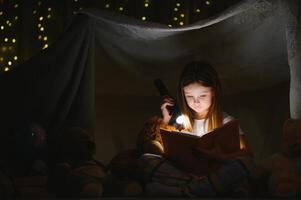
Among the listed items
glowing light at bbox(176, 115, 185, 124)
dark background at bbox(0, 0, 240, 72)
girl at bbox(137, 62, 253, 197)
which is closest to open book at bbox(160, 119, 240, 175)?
girl at bbox(137, 62, 253, 197)

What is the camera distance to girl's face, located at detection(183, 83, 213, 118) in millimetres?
2490

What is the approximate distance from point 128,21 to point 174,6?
2.06ft

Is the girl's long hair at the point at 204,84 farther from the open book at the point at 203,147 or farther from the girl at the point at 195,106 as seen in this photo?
the open book at the point at 203,147

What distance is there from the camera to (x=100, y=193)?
7.20 feet

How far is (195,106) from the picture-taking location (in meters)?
2.51

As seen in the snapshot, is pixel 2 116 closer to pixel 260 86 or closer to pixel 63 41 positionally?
Answer: pixel 63 41

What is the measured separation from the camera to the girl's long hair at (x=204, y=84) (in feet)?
8.18

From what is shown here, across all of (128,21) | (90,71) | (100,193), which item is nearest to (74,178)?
(100,193)

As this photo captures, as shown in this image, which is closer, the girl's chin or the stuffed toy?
the stuffed toy

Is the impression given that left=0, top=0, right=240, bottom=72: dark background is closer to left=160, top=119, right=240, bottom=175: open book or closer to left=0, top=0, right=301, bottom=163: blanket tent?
left=0, top=0, right=301, bottom=163: blanket tent

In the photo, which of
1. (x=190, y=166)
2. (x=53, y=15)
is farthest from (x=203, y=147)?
(x=53, y=15)

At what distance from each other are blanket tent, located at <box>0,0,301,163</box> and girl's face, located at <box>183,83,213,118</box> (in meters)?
0.25

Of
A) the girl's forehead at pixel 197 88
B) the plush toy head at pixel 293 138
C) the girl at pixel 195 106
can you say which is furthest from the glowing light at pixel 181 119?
the plush toy head at pixel 293 138

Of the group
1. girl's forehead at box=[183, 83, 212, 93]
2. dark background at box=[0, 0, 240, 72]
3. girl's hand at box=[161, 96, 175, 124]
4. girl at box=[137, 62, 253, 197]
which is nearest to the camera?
girl at box=[137, 62, 253, 197]
